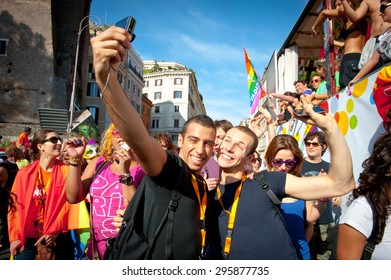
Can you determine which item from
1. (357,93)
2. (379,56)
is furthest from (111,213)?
(379,56)

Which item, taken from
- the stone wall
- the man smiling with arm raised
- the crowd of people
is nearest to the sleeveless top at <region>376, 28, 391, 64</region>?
the crowd of people

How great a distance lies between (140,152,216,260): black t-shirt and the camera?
163cm

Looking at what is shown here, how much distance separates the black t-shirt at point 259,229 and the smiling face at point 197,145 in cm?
41

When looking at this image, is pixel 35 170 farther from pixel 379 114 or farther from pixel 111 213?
pixel 379 114

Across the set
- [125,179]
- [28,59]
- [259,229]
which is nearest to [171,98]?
[28,59]

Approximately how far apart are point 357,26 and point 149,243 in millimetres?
5173

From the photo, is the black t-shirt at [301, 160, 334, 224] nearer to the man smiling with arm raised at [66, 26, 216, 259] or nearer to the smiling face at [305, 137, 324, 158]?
the smiling face at [305, 137, 324, 158]

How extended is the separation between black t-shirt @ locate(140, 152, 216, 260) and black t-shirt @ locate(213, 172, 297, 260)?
1.27 feet

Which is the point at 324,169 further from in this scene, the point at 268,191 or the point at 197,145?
the point at 197,145

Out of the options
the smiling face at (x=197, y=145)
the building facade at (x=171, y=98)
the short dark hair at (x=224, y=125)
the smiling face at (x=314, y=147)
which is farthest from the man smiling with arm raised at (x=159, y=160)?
the building facade at (x=171, y=98)

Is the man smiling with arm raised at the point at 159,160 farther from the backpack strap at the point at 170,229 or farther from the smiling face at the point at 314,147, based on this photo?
the smiling face at the point at 314,147

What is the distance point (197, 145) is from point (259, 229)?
0.72 m
